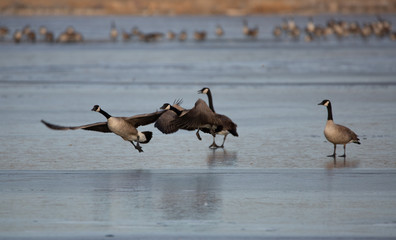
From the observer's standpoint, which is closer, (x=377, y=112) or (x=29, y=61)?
(x=377, y=112)

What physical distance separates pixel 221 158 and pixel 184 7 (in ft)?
574

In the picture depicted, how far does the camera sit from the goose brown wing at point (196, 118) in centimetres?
1083

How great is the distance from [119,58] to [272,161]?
22702 mm

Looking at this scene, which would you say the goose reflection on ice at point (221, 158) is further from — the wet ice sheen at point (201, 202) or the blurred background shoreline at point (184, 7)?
the blurred background shoreline at point (184, 7)

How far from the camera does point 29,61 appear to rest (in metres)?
30.3

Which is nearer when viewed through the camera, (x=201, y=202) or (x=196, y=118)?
(x=201, y=202)

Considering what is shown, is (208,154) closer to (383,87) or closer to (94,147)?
(94,147)

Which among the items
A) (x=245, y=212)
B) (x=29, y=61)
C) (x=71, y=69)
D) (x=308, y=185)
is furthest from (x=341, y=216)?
(x=29, y=61)

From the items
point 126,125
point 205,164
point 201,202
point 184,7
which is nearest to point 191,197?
point 201,202

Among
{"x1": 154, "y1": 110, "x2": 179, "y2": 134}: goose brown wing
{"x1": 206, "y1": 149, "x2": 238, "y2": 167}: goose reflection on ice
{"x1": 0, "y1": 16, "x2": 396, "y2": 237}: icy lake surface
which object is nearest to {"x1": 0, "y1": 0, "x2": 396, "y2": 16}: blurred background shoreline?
{"x1": 0, "y1": 16, "x2": 396, "y2": 237}: icy lake surface

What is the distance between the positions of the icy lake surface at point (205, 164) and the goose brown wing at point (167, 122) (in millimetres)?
372

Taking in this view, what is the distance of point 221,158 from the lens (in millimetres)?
10742

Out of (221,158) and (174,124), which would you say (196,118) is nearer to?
(174,124)

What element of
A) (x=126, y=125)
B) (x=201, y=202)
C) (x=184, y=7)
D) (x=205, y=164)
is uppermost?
(x=184, y=7)
